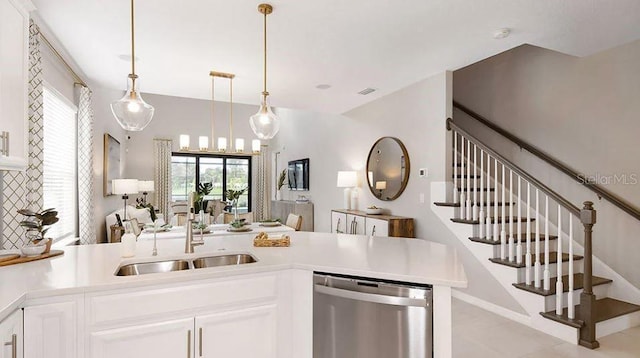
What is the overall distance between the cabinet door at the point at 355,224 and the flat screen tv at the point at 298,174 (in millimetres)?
2698

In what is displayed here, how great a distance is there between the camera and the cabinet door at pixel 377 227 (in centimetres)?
437

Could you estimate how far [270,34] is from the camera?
9.77 ft

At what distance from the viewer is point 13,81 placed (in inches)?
72.2

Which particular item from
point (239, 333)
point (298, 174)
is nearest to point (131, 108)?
point (239, 333)

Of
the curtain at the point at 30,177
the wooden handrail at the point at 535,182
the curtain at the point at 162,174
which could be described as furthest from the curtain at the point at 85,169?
the curtain at the point at 162,174

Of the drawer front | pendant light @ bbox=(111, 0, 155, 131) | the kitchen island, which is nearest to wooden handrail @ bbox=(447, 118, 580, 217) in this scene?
the kitchen island

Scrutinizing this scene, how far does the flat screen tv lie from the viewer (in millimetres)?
7840

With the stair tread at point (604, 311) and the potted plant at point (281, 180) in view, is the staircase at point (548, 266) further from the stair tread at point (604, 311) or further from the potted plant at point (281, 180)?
the potted plant at point (281, 180)

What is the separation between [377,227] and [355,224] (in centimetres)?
58

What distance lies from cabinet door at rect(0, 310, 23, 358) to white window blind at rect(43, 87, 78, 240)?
2259 millimetres

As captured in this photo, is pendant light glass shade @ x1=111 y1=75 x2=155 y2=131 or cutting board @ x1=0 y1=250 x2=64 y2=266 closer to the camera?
cutting board @ x1=0 y1=250 x2=64 y2=266

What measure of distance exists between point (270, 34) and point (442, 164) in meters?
2.45

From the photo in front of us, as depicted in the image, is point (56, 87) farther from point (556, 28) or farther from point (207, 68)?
point (556, 28)

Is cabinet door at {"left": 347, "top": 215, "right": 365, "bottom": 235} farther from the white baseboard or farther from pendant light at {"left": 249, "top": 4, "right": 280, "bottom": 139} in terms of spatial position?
pendant light at {"left": 249, "top": 4, "right": 280, "bottom": 139}
